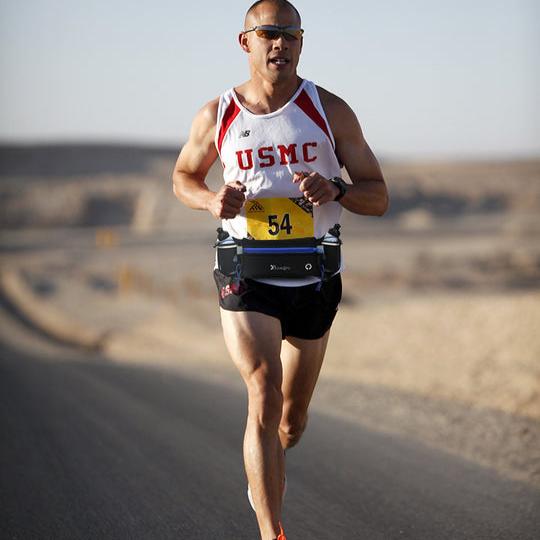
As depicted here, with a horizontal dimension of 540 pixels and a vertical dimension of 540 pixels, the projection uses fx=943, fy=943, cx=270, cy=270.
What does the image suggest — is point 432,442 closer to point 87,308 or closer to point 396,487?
point 396,487

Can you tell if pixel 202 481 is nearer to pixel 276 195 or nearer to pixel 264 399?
pixel 264 399

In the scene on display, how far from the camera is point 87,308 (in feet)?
85.2

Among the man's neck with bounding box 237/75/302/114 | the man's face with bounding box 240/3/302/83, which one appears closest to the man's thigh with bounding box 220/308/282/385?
the man's neck with bounding box 237/75/302/114

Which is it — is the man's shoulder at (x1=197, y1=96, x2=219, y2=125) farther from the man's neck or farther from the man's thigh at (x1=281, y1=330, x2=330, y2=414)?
the man's thigh at (x1=281, y1=330, x2=330, y2=414)

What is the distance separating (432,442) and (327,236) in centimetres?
384

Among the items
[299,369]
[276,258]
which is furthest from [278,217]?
[299,369]

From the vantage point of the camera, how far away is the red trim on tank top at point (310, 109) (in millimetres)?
4613

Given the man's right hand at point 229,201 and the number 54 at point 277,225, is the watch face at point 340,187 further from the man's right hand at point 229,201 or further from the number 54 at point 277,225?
the man's right hand at point 229,201

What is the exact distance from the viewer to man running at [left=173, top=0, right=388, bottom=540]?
4480 millimetres

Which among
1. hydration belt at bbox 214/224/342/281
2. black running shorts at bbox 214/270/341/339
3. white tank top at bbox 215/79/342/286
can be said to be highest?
white tank top at bbox 215/79/342/286

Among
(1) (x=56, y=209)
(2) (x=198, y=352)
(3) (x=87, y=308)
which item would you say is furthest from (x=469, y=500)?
(1) (x=56, y=209)

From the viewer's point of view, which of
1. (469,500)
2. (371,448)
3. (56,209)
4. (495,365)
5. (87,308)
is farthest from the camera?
(56,209)

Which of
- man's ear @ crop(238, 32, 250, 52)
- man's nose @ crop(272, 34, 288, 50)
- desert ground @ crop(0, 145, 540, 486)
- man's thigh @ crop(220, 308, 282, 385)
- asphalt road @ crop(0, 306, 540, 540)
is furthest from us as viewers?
desert ground @ crop(0, 145, 540, 486)

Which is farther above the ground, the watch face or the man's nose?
the man's nose
